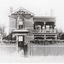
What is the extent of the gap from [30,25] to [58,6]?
3260 mm

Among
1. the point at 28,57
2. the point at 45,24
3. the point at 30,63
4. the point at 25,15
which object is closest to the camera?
the point at 30,63

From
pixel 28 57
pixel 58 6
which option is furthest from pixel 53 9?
pixel 28 57

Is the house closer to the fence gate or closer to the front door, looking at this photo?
the front door

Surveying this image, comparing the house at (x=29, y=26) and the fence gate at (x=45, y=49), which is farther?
the house at (x=29, y=26)

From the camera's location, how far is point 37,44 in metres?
14.5

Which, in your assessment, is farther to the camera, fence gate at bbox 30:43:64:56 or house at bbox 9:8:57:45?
house at bbox 9:8:57:45

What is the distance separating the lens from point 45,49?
14281 mm

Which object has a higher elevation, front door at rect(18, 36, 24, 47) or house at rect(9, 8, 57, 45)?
house at rect(9, 8, 57, 45)

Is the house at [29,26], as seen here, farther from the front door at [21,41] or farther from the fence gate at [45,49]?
the fence gate at [45,49]

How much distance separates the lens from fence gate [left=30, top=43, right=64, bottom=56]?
1412 cm

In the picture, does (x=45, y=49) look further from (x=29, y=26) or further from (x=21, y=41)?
(x=29, y=26)

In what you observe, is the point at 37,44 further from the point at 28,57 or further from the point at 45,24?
the point at 45,24

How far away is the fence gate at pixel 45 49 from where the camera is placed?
14118 mm

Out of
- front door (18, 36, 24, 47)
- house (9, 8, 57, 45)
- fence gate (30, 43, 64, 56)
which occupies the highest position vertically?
house (9, 8, 57, 45)
